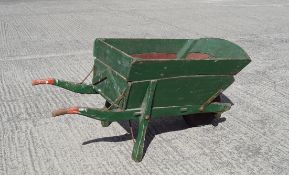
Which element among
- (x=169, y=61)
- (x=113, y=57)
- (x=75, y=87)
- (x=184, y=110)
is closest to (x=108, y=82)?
(x=113, y=57)

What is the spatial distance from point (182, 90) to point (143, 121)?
60cm

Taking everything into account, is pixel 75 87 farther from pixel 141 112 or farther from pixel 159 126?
pixel 159 126

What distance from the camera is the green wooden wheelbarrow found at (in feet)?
13.8

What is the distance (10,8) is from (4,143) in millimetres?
11295

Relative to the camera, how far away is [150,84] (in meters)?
4.32

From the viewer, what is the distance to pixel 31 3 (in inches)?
639

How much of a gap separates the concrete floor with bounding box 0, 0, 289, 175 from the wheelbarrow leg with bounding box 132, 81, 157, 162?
11 cm

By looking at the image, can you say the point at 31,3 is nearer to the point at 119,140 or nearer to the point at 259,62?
the point at 259,62

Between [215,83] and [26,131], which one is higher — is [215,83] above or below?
above

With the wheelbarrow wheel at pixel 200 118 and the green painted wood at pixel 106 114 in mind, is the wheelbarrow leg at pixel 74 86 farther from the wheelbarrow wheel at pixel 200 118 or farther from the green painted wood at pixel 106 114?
the wheelbarrow wheel at pixel 200 118

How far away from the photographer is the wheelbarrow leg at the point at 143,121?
435 centimetres

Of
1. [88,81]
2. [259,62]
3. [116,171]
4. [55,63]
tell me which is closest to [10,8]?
[55,63]

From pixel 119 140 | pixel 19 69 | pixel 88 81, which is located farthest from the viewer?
pixel 19 69

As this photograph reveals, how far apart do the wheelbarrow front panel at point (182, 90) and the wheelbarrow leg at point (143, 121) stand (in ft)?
0.18
